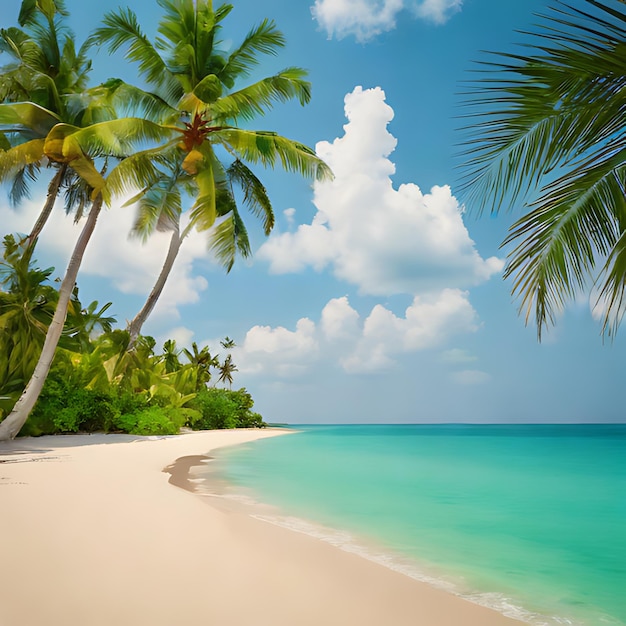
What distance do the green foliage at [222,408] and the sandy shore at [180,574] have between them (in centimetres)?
1962

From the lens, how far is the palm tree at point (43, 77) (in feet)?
42.4

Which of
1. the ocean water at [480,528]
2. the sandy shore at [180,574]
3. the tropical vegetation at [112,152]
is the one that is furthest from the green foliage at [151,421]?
the sandy shore at [180,574]

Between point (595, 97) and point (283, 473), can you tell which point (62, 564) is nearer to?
point (595, 97)

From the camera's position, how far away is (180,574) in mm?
2652

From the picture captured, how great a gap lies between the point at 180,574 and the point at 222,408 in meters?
26.1

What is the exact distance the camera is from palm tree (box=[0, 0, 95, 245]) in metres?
12.9

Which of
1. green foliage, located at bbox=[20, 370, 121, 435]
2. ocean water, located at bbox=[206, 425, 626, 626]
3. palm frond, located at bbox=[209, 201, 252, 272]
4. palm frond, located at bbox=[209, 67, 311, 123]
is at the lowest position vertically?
ocean water, located at bbox=[206, 425, 626, 626]

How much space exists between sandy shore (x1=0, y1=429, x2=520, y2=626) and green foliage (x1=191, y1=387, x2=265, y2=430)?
19.6 m

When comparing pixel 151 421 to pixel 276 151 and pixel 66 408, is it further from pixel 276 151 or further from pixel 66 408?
pixel 276 151

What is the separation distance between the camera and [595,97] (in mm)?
3338

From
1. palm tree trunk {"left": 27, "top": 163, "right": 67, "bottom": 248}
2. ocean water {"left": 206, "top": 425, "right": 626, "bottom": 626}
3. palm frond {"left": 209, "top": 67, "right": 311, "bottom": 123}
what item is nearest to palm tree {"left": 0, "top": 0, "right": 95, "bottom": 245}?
palm tree trunk {"left": 27, "top": 163, "right": 67, "bottom": 248}

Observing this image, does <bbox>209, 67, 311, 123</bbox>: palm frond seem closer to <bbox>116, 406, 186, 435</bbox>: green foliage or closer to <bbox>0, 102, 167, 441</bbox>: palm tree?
<bbox>0, 102, 167, 441</bbox>: palm tree

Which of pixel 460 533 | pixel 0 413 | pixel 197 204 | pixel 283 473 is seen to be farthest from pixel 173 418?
pixel 460 533

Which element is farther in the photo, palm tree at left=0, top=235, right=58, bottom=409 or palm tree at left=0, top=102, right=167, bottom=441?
palm tree at left=0, top=235, right=58, bottom=409
